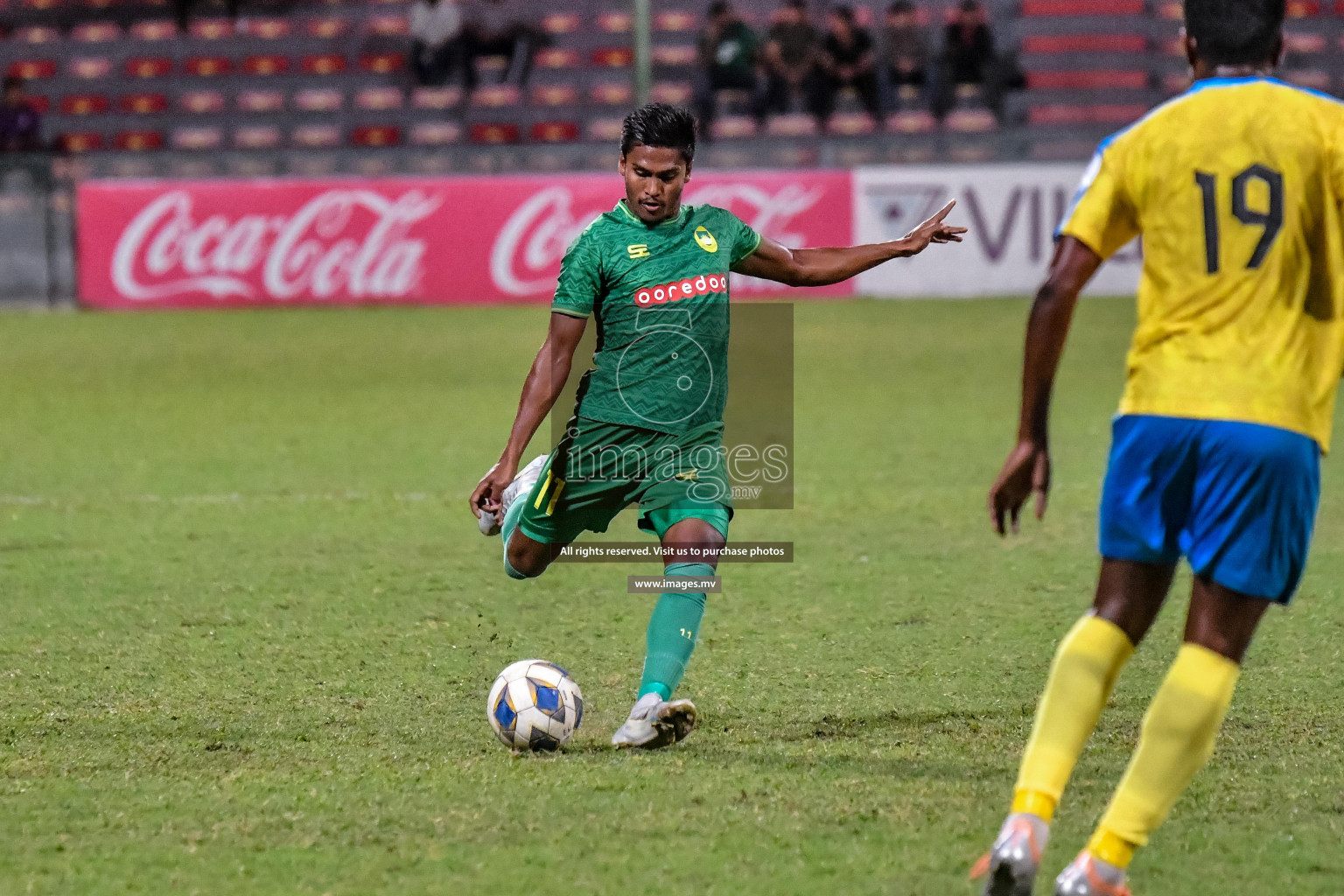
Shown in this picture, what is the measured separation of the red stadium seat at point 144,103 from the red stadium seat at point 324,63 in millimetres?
1927

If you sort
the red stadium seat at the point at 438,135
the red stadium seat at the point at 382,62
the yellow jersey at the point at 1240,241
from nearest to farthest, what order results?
the yellow jersey at the point at 1240,241 < the red stadium seat at the point at 438,135 < the red stadium seat at the point at 382,62

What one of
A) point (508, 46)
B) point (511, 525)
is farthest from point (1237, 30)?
point (508, 46)

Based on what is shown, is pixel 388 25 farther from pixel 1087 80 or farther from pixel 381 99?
pixel 1087 80

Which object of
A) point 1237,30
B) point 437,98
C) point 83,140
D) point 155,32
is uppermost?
point 1237,30

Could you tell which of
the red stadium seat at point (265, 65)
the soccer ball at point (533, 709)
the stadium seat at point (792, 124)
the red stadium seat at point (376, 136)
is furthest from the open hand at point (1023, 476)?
the red stadium seat at point (265, 65)

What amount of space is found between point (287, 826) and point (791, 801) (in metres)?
1.11

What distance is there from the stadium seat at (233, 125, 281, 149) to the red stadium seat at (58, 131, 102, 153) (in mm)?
1839

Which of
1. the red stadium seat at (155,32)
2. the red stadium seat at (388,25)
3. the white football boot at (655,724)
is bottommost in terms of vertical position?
the white football boot at (655,724)

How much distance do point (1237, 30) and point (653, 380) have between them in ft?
6.23

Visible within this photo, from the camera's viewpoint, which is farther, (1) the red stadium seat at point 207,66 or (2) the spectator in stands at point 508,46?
(1) the red stadium seat at point 207,66

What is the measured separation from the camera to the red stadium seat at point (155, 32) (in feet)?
77.0

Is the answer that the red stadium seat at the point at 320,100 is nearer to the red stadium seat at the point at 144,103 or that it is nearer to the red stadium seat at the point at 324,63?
the red stadium seat at the point at 324,63

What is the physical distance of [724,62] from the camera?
805 inches

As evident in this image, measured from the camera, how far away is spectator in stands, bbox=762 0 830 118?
20234mm
